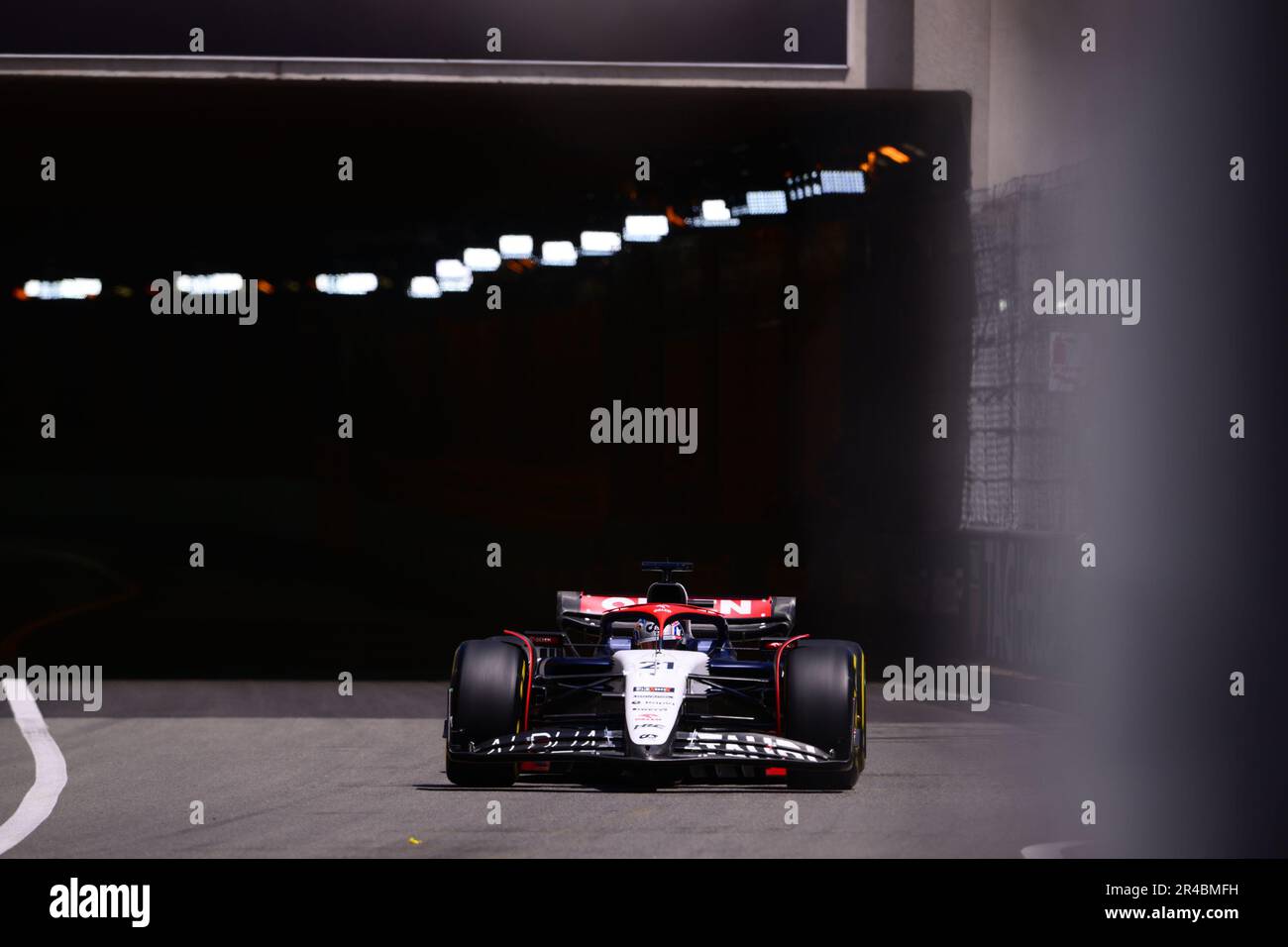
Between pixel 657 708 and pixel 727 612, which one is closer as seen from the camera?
pixel 657 708

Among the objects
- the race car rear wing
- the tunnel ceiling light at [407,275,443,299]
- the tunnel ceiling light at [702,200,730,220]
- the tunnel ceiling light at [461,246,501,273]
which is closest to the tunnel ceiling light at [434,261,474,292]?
the tunnel ceiling light at [461,246,501,273]

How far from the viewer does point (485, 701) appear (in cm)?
963

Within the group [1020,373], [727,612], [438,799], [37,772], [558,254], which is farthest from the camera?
[558,254]

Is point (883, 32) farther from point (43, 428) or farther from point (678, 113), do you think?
point (43, 428)

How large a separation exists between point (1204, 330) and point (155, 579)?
70.2ft

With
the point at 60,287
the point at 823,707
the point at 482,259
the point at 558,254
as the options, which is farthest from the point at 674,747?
the point at 60,287

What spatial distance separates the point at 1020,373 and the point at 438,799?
21.8ft

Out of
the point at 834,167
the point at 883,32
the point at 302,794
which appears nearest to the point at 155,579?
the point at 834,167

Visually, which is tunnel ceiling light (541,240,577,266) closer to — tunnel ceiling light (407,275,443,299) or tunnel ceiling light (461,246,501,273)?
tunnel ceiling light (461,246,501,273)

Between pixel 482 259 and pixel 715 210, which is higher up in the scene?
pixel 482 259

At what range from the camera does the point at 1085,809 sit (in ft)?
30.7

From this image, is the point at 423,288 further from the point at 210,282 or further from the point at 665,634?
the point at 665,634

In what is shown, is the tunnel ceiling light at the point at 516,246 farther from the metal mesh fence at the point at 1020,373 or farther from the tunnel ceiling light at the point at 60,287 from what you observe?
the metal mesh fence at the point at 1020,373

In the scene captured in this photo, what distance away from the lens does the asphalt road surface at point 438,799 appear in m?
8.33
